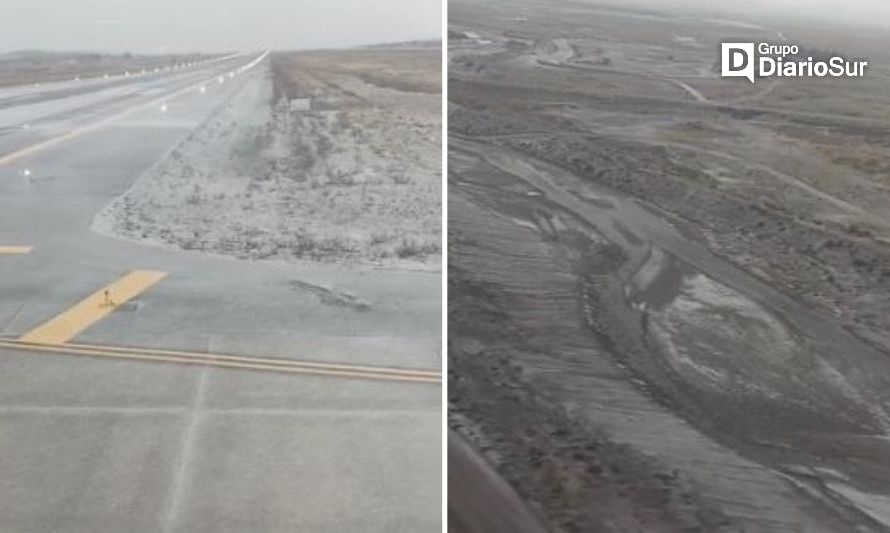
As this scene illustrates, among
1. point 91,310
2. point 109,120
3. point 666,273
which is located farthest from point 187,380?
point 666,273

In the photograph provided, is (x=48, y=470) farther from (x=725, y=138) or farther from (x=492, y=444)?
(x=725, y=138)

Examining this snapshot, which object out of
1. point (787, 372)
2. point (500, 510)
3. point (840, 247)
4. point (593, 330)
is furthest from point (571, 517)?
point (840, 247)

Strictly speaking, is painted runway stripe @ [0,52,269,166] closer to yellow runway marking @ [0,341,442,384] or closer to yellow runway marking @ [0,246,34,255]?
yellow runway marking @ [0,246,34,255]

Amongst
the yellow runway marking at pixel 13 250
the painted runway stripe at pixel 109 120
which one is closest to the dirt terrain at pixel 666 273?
the painted runway stripe at pixel 109 120

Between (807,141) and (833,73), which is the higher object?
(833,73)

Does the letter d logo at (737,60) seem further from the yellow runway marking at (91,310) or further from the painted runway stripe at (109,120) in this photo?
the yellow runway marking at (91,310)

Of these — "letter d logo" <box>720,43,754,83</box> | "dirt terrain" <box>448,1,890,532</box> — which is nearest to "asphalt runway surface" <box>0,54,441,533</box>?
"dirt terrain" <box>448,1,890,532</box>

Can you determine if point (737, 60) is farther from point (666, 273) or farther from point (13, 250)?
point (13, 250)
